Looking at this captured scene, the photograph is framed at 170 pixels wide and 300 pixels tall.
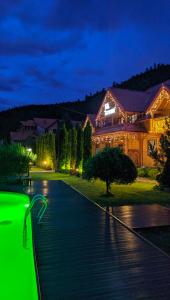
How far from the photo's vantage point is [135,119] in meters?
32.0

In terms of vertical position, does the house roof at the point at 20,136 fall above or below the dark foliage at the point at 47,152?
above

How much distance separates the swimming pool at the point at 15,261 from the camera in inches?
198

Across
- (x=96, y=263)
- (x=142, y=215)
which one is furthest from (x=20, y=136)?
(x=96, y=263)

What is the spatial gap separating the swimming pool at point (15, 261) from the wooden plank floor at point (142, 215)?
337 cm

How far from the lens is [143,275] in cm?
570

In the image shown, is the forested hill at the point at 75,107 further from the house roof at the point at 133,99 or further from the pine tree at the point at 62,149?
the house roof at the point at 133,99

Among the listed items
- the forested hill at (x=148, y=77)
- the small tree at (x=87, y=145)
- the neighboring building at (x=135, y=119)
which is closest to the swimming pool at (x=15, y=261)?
the neighboring building at (x=135, y=119)

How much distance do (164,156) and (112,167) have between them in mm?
5849

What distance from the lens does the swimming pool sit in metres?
5.04

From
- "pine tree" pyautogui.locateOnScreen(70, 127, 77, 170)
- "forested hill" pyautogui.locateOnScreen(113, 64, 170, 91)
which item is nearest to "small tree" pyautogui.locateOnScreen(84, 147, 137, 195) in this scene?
"pine tree" pyautogui.locateOnScreen(70, 127, 77, 170)

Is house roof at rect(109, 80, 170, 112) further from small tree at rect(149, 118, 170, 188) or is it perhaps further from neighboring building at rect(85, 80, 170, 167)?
small tree at rect(149, 118, 170, 188)

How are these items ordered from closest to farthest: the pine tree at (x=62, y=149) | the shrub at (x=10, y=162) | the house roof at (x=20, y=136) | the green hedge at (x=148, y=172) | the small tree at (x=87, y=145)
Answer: the shrub at (x=10, y=162) → the green hedge at (x=148, y=172) → the small tree at (x=87, y=145) → the pine tree at (x=62, y=149) → the house roof at (x=20, y=136)

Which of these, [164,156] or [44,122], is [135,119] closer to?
[164,156]

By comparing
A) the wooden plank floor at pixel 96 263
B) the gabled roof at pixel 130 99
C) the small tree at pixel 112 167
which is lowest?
the wooden plank floor at pixel 96 263
